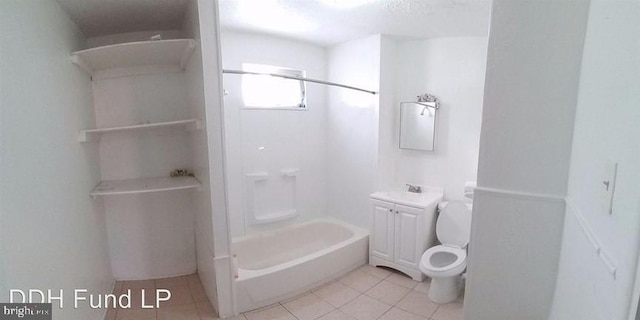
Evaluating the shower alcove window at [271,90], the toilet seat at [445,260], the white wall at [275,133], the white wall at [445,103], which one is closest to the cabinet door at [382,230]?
the toilet seat at [445,260]

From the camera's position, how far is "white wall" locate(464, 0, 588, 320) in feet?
3.81

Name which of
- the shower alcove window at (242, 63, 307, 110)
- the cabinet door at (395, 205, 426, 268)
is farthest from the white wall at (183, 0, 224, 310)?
the cabinet door at (395, 205, 426, 268)

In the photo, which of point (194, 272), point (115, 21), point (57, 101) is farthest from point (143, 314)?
point (115, 21)

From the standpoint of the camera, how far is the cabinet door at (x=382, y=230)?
2.68 metres

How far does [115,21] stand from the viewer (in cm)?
203

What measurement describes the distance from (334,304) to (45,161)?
2.14 metres

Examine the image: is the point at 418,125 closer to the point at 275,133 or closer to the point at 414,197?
the point at 414,197

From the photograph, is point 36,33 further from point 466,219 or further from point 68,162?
point 466,219

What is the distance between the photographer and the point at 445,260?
244cm

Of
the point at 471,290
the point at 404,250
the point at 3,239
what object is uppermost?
the point at 3,239

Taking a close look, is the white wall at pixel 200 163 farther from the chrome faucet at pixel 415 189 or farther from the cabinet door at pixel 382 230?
the chrome faucet at pixel 415 189

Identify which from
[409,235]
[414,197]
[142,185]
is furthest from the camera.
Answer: [414,197]

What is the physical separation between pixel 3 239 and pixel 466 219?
9.79 ft

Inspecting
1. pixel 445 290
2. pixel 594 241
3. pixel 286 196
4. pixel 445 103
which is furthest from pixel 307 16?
pixel 445 290
